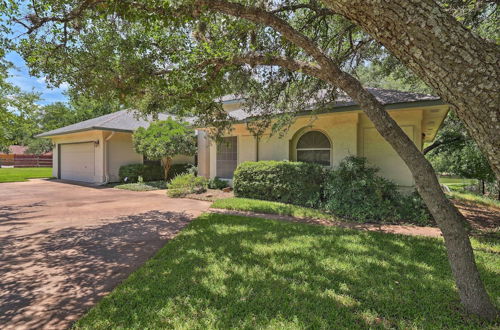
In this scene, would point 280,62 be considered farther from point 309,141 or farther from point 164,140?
point 164,140

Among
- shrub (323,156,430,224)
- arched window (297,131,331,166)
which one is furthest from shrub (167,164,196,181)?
shrub (323,156,430,224)

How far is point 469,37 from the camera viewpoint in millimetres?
1767

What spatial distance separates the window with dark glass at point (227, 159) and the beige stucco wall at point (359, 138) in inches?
83.1

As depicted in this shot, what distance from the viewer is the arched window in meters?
9.59

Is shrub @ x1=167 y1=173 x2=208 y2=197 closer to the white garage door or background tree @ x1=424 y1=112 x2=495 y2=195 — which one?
the white garage door

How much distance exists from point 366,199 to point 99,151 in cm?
1413

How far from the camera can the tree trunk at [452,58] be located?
5.67ft

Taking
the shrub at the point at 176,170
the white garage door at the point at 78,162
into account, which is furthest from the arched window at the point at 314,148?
the white garage door at the point at 78,162

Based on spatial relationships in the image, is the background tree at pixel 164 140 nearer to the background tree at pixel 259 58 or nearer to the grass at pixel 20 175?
the background tree at pixel 259 58

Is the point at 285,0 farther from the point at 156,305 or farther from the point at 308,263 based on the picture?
the point at 156,305

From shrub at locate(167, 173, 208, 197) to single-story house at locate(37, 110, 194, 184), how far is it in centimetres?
566

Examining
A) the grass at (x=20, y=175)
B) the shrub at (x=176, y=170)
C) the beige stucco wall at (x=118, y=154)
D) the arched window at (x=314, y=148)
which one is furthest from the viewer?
the grass at (x=20, y=175)

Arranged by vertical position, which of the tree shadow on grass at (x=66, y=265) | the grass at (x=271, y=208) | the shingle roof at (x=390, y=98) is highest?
the shingle roof at (x=390, y=98)

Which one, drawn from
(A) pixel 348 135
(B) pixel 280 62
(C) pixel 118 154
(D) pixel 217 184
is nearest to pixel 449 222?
(B) pixel 280 62
